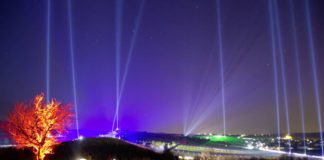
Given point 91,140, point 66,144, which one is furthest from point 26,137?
point 91,140

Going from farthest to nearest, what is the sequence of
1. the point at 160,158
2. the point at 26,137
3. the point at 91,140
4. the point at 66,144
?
1. the point at 91,140
2. the point at 66,144
3. the point at 160,158
4. the point at 26,137

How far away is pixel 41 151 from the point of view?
123 ft

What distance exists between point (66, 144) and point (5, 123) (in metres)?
14.9

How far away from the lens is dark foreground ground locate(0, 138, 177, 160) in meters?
41.2

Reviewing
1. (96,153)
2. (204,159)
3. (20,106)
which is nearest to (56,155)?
(96,153)

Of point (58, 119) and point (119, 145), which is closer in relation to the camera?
point (58, 119)

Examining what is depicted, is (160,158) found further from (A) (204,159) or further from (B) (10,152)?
(B) (10,152)

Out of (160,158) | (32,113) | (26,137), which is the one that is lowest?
(160,158)

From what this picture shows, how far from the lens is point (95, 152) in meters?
47.2

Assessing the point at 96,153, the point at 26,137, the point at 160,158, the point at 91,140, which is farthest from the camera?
the point at 91,140

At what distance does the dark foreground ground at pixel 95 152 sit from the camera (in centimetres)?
4119

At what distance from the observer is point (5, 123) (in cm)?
3791

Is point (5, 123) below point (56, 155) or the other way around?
the other way around

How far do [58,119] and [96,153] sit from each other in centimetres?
1083
